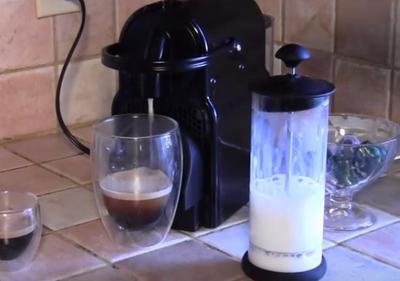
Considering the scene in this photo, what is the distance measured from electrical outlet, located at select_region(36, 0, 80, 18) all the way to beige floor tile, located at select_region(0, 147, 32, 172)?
0.69 ft

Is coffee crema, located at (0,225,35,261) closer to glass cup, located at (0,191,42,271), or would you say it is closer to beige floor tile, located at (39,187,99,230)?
glass cup, located at (0,191,42,271)

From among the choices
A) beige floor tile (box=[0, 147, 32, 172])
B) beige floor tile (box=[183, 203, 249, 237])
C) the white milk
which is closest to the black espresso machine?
beige floor tile (box=[183, 203, 249, 237])

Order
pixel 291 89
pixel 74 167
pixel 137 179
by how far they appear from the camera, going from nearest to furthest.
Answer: pixel 291 89 → pixel 137 179 → pixel 74 167

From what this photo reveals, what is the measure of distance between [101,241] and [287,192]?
0.24 meters

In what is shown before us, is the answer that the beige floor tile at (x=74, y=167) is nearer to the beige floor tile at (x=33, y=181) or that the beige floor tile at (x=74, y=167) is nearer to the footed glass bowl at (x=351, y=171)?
the beige floor tile at (x=33, y=181)

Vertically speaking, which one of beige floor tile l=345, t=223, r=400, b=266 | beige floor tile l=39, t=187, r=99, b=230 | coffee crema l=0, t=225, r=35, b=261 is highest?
coffee crema l=0, t=225, r=35, b=261

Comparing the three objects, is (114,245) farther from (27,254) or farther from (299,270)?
(299,270)

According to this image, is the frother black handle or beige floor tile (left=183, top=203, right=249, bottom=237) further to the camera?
beige floor tile (left=183, top=203, right=249, bottom=237)

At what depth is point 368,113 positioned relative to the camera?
4.51 ft

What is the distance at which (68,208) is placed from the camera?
1.15 meters

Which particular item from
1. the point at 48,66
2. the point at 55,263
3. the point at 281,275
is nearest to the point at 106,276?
the point at 55,263

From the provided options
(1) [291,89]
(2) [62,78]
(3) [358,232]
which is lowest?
(3) [358,232]

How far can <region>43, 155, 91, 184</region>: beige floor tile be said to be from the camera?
1254mm

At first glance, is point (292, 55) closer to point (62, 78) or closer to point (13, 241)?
point (13, 241)
